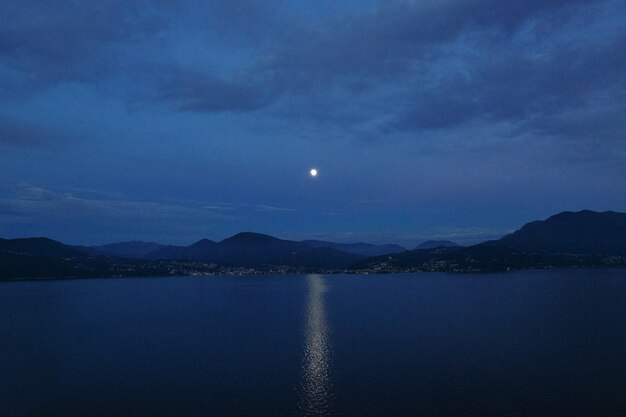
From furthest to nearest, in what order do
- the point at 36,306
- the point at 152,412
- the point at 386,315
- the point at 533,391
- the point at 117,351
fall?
the point at 36,306 < the point at 386,315 < the point at 117,351 < the point at 533,391 < the point at 152,412

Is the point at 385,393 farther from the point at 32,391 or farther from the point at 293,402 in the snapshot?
the point at 32,391

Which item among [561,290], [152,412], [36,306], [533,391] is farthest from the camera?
[561,290]

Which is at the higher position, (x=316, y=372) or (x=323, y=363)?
(x=323, y=363)

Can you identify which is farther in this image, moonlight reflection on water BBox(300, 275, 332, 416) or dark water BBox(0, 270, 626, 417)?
moonlight reflection on water BBox(300, 275, 332, 416)

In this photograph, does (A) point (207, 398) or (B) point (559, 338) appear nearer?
(A) point (207, 398)

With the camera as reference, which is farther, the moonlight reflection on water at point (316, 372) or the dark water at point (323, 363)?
the moonlight reflection on water at point (316, 372)

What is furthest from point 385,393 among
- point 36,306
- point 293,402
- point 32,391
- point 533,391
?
point 36,306

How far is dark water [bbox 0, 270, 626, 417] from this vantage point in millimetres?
55594

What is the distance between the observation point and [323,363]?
249 ft

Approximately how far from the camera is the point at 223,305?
174 m

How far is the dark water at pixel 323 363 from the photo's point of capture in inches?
2189

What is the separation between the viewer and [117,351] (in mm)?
87688

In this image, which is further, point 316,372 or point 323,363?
point 323,363

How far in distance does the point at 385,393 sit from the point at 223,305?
124m
